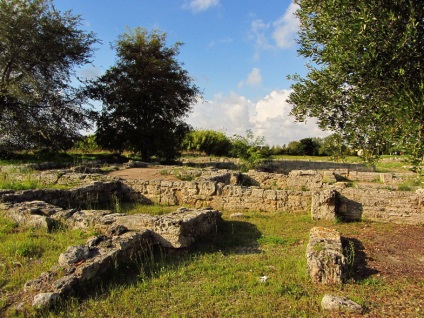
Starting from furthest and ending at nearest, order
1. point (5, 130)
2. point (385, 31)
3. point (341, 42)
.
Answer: point (5, 130) < point (341, 42) < point (385, 31)

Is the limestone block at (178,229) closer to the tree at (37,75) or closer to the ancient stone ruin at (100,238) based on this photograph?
the ancient stone ruin at (100,238)

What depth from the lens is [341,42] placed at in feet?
19.7

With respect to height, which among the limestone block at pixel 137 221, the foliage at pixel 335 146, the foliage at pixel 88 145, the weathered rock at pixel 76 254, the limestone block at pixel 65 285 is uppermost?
the foliage at pixel 88 145

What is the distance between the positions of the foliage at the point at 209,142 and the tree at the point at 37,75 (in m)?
15.5

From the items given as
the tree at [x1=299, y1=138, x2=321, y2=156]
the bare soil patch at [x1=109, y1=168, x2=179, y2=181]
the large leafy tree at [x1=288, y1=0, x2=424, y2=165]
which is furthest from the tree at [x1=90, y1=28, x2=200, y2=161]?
the tree at [x1=299, y1=138, x2=321, y2=156]

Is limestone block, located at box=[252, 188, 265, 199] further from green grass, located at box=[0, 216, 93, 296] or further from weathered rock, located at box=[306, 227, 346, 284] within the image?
green grass, located at box=[0, 216, 93, 296]

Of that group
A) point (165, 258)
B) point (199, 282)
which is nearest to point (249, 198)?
point (165, 258)

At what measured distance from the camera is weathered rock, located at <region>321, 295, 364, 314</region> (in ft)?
15.1

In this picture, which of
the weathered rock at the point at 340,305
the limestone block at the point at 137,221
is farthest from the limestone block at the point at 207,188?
the weathered rock at the point at 340,305

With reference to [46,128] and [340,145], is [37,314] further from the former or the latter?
[46,128]

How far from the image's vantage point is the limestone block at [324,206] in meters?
10.4

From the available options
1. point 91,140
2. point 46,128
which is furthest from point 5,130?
point 91,140

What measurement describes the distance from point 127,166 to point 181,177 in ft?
18.1

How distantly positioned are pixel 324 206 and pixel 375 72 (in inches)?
220
